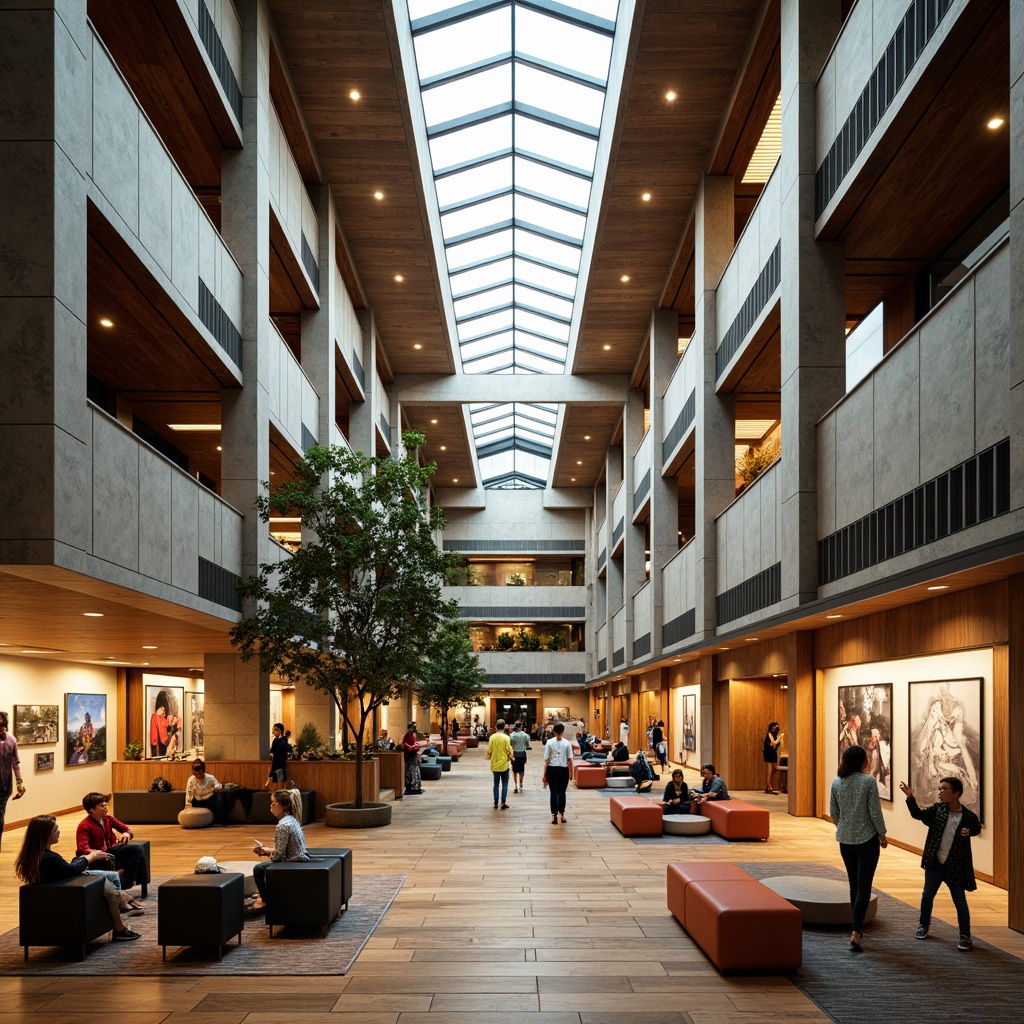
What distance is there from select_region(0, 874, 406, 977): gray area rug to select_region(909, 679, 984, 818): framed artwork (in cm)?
682

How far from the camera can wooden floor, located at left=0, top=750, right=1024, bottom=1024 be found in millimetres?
7113

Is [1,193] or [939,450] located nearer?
[1,193]

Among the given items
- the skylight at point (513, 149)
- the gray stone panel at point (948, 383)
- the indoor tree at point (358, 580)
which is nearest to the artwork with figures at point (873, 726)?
the gray stone panel at point (948, 383)

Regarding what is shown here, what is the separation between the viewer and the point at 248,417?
1659 centimetres

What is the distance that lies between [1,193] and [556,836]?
460 inches

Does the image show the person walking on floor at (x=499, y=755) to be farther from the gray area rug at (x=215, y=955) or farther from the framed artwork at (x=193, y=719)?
the framed artwork at (x=193, y=719)

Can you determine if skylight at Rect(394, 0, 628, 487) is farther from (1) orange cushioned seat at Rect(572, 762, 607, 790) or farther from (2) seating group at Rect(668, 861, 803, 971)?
(2) seating group at Rect(668, 861, 803, 971)

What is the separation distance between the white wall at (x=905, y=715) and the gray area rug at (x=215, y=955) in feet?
22.2

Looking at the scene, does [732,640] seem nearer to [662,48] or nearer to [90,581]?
[662,48]

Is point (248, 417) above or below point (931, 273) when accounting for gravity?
below

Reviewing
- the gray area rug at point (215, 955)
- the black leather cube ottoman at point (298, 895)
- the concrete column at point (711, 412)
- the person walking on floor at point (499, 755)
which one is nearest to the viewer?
the gray area rug at point (215, 955)

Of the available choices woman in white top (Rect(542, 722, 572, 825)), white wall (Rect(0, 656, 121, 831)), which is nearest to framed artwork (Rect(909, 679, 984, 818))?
woman in white top (Rect(542, 722, 572, 825))

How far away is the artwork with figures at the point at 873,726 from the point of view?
554 inches

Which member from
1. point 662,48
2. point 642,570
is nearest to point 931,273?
point 662,48
